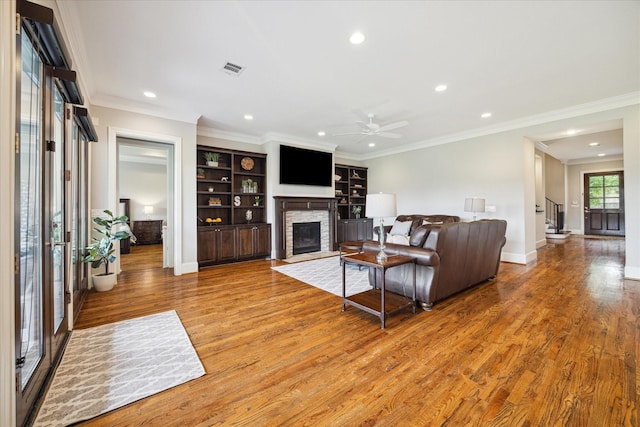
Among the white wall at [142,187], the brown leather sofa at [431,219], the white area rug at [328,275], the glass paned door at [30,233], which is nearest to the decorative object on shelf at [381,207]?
the white area rug at [328,275]

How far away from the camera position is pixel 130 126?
13.9 feet

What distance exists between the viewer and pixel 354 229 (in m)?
7.76

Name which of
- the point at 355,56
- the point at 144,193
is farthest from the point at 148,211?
the point at 355,56

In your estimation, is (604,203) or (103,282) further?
(604,203)

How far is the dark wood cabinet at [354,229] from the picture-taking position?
743 centimetres

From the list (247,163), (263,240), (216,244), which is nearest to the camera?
(216,244)

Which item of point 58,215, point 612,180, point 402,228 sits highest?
point 612,180

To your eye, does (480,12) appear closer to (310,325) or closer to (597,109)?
(310,325)

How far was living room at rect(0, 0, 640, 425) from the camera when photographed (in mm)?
3225

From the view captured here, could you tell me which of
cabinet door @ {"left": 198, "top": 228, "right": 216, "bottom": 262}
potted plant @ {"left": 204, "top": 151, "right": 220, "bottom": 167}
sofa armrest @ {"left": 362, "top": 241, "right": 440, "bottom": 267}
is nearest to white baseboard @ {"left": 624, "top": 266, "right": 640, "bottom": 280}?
sofa armrest @ {"left": 362, "top": 241, "right": 440, "bottom": 267}

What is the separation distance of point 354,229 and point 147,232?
21.0 ft

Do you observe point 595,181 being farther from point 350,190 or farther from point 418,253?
point 418,253

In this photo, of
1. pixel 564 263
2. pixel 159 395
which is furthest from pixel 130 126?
pixel 564 263

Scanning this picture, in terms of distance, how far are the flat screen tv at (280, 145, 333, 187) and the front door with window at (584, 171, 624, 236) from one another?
31.9 feet
